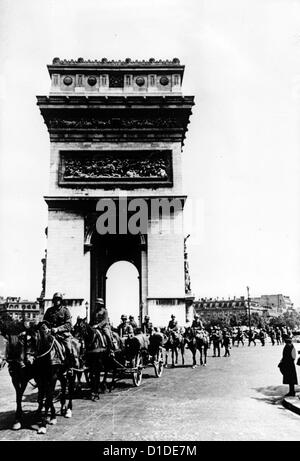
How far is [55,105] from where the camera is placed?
28.9 meters

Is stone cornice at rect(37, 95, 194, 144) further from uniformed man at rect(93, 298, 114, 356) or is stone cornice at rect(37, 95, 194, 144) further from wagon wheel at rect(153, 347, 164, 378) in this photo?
uniformed man at rect(93, 298, 114, 356)

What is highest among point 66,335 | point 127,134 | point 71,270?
point 127,134

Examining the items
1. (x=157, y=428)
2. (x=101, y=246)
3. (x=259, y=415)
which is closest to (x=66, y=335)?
(x=157, y=428)

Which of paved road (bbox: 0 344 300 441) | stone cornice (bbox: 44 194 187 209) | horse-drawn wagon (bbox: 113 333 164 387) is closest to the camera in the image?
paved road (bbox: 0 344 300 441)

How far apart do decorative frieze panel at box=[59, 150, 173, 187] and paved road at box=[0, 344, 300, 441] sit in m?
16.4

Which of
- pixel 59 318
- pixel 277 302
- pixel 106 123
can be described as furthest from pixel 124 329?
pixel 277 302

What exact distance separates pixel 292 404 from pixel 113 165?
21.6m

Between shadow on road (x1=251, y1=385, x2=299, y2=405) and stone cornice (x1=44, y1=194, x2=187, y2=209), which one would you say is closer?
shadow on road (x1=251, y1=385, x2=299, y2=405)

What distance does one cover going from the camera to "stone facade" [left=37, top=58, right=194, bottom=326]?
89.8 ft

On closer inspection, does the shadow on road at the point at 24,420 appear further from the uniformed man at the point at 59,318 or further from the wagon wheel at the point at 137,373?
the wagon wheel at the point at 137,373

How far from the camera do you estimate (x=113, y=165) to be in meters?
28.8

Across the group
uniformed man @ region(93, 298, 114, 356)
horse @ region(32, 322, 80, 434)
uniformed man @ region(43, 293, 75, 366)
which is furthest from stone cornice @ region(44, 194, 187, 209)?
horse @ region(32, 322, 80, 434)
